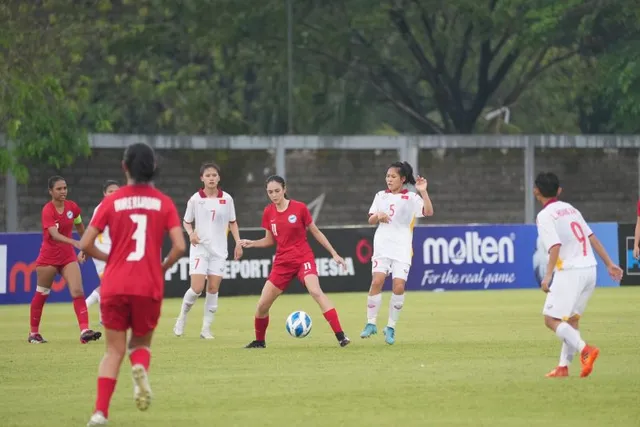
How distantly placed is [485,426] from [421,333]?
373 inches

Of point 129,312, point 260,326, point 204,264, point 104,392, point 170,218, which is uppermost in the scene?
point 170,218

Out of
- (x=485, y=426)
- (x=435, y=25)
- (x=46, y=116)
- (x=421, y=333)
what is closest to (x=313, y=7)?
(x=435, y=25)

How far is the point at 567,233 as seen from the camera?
1373 centimetres

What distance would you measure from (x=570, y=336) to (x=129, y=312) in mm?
4306

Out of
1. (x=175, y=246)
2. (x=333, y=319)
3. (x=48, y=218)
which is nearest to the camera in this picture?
(x=175, y=246)

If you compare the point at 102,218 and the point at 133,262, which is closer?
the point at 133,262

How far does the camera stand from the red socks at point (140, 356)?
11.0m

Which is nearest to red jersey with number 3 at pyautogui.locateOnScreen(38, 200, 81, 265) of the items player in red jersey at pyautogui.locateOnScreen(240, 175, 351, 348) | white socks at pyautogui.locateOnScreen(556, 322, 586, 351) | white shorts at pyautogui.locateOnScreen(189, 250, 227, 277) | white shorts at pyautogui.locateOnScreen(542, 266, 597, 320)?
white shorts at pyautogui.locateOnScreen(189, 250, 227, 277)

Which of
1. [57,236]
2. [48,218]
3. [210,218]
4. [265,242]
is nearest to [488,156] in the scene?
[210,218]

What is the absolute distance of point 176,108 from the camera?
178ft

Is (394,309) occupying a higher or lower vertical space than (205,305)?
higher

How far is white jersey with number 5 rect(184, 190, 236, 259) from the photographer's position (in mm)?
20359

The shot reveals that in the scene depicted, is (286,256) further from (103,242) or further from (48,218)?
(103,242)

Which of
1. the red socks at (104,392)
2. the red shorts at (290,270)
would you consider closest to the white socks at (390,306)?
the red shorts at (290,270)
